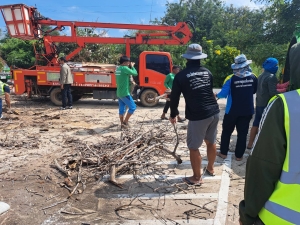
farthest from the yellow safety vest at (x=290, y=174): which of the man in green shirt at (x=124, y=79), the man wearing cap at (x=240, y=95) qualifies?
the man in green shirt at (x=124, y=79)

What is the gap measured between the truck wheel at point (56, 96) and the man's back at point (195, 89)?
328 inches

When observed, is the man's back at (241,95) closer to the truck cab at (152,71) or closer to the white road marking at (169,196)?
the white road marking at (169,196)

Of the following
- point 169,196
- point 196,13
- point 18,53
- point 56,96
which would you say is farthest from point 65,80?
point 196,13

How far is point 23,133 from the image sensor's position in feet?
22.4

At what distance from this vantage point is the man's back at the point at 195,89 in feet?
12.3

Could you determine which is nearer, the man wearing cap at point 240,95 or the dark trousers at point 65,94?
the man wearing cap at point 240,95

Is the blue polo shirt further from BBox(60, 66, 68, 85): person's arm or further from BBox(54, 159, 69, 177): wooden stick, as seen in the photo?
BBox(60, 66, 68, 85): person's arm

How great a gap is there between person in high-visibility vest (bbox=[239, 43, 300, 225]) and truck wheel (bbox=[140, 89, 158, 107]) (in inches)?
383

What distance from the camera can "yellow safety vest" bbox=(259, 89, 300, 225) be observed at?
1217mm

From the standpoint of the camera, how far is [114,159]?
4.53 meters

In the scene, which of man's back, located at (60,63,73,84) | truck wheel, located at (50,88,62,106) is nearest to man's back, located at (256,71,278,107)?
man's back, located at (60,63,73,84)

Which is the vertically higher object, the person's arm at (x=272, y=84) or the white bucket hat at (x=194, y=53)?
the white bucket hat at (x=194, y=53)

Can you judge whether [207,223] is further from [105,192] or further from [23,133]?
[23,133]

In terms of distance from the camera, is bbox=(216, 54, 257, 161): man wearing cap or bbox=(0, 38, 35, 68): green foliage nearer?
bbox=(216, 54, 257, 161): man wearing cap
